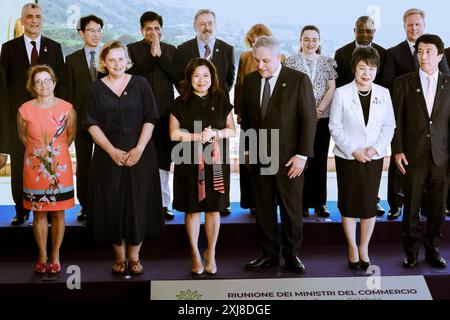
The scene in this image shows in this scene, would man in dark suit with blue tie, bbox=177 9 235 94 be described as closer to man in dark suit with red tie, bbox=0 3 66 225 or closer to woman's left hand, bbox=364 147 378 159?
man in dark suit with red tie, bbox=0 3 66 225

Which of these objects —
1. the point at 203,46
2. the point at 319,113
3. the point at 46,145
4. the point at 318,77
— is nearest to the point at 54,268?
the point at 46,145

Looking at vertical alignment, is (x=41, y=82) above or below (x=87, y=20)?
below

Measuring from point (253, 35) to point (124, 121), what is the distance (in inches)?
48.0

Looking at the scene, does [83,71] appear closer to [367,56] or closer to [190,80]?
[190,80]

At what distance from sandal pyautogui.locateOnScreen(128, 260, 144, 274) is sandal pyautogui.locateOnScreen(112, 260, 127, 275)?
0.03 meters

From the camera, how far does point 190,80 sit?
3.76 m

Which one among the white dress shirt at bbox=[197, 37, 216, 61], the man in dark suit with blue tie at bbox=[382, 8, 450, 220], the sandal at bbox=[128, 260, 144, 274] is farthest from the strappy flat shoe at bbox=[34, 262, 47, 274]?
the man in dark suit with blue tie at bbox=[382, 8, 450, 220]

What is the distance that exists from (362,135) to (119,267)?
5.38 feet

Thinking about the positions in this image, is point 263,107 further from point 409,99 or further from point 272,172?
point 409,99

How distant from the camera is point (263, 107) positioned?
383 centimetres

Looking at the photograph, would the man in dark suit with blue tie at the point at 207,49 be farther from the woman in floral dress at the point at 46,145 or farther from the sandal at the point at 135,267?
the sandal at the point at 135,267

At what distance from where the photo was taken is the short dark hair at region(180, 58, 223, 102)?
12.2 feet

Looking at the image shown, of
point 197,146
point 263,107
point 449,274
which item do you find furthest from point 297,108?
point 449,274

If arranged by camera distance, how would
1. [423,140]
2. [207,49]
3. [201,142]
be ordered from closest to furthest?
1. [201,142]
2. [423,140]
3. [207,49]
